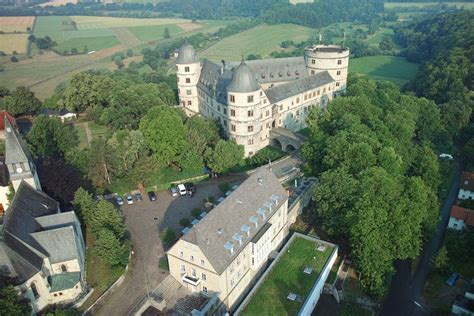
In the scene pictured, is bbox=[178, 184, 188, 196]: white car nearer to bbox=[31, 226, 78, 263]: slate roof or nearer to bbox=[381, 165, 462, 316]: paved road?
bbox=[31, 226, 78, 263]: slate roof

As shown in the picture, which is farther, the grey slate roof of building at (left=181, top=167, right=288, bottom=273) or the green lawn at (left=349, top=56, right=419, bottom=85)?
the green lawn at (left=349, top=56, right=419, bottom=85)

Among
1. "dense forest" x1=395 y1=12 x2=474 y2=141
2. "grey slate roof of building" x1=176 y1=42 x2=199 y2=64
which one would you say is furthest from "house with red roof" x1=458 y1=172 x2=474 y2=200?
"grey slate roof of building" x1=176 y1=42 x2=199 y2=64

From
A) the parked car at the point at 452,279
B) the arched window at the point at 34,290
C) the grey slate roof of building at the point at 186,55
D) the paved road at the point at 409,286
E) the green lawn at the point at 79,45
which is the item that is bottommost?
the paved road at the point at 409,286

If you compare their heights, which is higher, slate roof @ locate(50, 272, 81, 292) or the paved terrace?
slate roof @ locate(50, 272, 81, 292)

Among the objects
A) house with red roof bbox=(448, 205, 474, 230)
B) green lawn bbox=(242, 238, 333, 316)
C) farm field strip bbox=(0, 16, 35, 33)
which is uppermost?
farm field strip bbox=(0, 16, 35, 33)

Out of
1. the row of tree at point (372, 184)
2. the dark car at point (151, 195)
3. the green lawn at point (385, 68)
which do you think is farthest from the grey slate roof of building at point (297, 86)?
the green lawn at point (385, 68)

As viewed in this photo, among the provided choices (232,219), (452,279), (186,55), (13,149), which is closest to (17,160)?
(13,149)

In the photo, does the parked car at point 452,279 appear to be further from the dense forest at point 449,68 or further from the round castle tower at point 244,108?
the dense forest at point 449,68

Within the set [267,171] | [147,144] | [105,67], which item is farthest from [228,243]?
[105,67]
